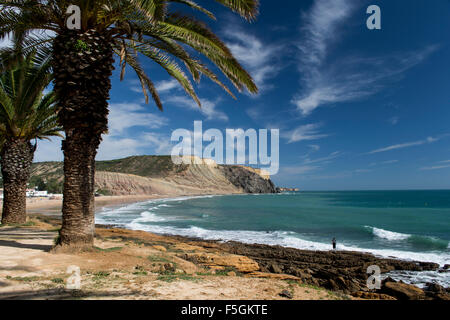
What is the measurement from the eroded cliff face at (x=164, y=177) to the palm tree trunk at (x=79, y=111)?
73.5 metres

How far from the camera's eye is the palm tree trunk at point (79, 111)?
20.8 feet

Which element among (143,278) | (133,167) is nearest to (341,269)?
(143,278)

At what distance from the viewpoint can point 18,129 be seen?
426 inches

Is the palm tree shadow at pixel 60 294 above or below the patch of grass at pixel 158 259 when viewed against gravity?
above

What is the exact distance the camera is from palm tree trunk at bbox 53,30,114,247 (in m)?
6.35

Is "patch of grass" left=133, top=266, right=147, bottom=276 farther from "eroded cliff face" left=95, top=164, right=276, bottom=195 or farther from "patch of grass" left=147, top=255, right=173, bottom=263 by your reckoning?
"eroded cliff face" left=95, top=164, right=276, bottom=195

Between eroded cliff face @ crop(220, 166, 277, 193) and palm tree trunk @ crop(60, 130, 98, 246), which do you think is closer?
palm tree trunk @ crop(60, 130, 98, 246)

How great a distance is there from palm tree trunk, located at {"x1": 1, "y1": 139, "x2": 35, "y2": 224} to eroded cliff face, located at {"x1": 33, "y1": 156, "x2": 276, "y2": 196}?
6698 cm

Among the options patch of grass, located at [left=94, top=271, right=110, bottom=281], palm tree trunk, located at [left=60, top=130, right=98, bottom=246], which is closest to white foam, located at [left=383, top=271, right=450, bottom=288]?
patch of grass, located at [left=94, top=271, right=110, bottom=281]

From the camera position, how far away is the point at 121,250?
7.57 meters

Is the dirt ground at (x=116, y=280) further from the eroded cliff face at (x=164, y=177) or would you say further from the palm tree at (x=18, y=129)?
the eroded cliff face at (x=164, y=177)

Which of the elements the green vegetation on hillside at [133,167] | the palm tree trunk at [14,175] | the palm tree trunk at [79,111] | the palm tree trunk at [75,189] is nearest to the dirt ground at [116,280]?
the palm tree trunk at [75,189]

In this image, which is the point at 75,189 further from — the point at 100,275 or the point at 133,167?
the point at 133,167

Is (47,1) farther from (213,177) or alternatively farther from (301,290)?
(213,177)
